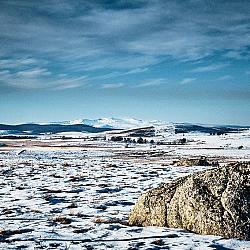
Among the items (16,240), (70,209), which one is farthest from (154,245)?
(70,209)

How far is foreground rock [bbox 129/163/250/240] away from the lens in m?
11.7

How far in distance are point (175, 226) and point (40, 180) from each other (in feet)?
53.1

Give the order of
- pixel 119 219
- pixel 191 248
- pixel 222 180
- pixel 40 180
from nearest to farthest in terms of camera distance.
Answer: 1. pixel 191 248
2. pixel 222 180
3. pixel 119 219
4. pixel 40 180

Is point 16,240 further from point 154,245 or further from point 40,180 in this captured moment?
point 40,180

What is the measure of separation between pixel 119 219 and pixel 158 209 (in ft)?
6.10

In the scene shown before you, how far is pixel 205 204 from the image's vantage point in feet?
40.0

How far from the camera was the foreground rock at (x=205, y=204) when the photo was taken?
1167 centimetres

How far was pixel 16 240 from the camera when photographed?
452 inches

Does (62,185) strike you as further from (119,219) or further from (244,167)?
(244,167)

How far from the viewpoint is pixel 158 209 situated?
1332cm

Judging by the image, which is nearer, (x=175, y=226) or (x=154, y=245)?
(x=154, y=245)

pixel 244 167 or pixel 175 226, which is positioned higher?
pixel 244 167

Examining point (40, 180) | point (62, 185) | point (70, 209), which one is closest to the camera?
point (70, 209)

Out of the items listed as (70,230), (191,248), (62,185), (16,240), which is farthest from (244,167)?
(62,185)
